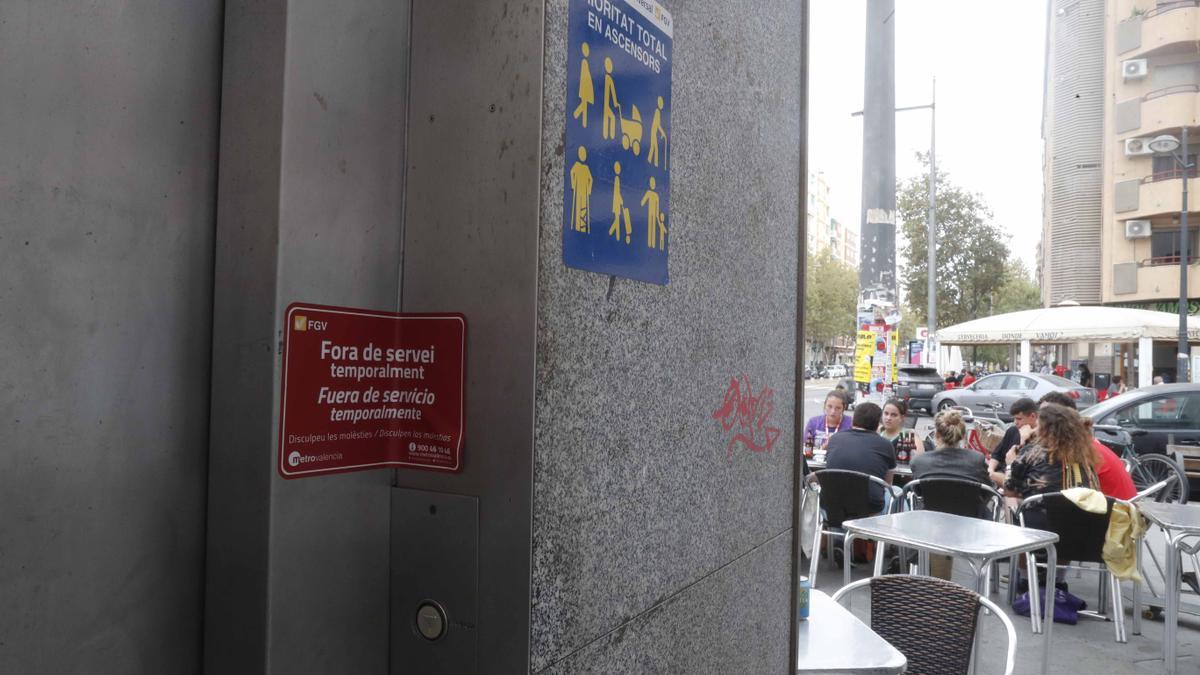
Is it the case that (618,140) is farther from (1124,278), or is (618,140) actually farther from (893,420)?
(1124,278)

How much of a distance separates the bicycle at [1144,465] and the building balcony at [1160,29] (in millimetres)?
23317

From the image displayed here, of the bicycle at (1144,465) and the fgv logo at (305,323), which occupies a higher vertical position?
the fgv logo at (305,323)

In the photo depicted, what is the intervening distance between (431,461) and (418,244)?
364mm

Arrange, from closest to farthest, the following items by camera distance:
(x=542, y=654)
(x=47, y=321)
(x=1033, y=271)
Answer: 1. (x=47, y=321)
2. (x=542, y=654)
3. (x=1033, y=271)

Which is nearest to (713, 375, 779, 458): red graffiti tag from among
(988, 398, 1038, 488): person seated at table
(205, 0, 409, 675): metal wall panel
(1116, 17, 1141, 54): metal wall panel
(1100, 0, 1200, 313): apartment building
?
(205, 0, 409, 675): metal wall panel

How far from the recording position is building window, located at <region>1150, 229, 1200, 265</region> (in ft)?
94.0

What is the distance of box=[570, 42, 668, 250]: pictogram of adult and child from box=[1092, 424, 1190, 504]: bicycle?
1085cm

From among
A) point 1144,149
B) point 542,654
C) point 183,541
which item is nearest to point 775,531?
point 542,654

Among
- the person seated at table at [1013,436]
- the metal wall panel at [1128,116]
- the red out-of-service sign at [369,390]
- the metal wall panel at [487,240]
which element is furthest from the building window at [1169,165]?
the red out-of-service sign at [369,390]

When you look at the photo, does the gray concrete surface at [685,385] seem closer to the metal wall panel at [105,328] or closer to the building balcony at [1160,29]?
the metal wall panel at [105,328]

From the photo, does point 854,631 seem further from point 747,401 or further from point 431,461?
point 431,461

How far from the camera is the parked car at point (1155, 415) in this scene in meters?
11.6

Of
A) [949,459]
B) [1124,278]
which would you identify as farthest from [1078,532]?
[1124,278]

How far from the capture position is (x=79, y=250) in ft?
3.62
